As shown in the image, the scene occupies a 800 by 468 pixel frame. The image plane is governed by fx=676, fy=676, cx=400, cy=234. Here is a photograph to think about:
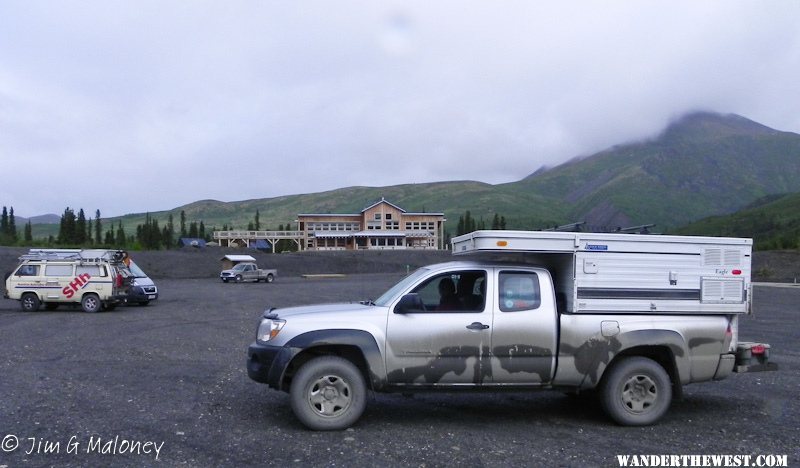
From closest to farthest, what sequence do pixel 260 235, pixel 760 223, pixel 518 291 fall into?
pixel 518 291 < pixel 260 235 < pixel 760 223

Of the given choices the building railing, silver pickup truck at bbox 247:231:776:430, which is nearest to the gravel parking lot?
silver pickup truck at bbox 247:231:776:430

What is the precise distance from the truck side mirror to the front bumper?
1330 mm

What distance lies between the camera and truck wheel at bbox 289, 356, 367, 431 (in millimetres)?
7598

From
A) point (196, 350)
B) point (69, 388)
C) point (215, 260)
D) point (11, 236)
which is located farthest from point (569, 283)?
point (11, 236)

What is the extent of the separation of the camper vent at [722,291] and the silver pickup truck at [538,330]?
0.06 ft

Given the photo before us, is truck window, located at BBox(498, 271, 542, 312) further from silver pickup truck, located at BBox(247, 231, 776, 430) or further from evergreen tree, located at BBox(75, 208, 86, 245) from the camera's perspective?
evergreen tree, located at BBox(75, 208, 86, 245)

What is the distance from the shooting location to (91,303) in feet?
78.8

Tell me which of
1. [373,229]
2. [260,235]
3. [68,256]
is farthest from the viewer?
[373,229]

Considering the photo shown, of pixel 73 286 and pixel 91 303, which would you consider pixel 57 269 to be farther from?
pixel 91 303

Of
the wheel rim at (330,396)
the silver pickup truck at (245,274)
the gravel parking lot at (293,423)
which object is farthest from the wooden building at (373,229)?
the wheel rim at (330,396)

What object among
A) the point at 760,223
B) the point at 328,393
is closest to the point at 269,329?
the point at 328,393

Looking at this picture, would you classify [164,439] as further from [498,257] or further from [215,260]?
[215,260]

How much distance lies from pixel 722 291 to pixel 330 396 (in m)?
4.99

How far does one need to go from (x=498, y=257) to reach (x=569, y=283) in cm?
122
